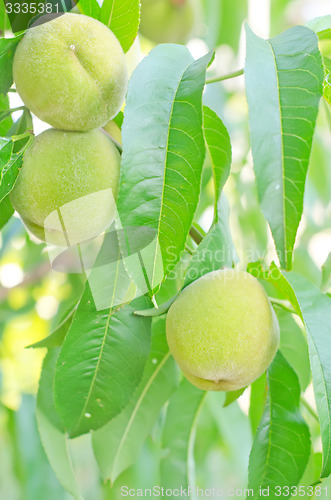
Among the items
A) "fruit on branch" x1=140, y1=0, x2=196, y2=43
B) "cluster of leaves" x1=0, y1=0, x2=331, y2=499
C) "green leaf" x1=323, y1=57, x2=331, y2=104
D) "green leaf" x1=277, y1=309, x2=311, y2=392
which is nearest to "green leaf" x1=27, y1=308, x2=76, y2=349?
"cluster of leaves" x1=0, y1=0, x2=331, y2=499

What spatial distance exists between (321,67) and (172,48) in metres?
0.23

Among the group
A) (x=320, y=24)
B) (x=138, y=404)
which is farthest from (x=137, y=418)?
(x=320, y=24)

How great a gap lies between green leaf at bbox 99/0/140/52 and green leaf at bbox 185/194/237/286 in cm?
35

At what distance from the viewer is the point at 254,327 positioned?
92cm

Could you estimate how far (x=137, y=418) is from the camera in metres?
1.24

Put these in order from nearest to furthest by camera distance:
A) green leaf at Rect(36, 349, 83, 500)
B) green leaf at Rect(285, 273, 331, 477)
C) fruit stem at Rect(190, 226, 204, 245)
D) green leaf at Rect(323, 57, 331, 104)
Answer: green leaf at Rect(285, 273, 331, 477) < green leaf at Rect(323, 57, 331, 104) < fruit stem at Rect(190, 226, 204, 245) < green leaf at Rect(36, 349, 83, 500)

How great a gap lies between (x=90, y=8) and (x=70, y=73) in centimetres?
18

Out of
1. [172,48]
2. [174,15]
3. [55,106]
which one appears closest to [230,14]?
[174,15]

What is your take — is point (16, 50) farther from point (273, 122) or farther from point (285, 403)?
point (285, 403)

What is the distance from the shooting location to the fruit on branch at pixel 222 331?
0.90 meters

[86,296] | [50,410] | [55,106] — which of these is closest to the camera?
[55,106]

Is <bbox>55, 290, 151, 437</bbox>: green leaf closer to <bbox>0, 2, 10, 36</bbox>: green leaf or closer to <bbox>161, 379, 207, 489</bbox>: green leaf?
<bbox>161, 379, 207, 489</bbox>: green leaf

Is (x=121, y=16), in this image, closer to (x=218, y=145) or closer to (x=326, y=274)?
(x=218, y=145)

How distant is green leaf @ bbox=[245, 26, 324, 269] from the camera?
707 mm
